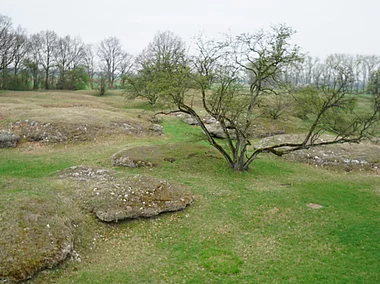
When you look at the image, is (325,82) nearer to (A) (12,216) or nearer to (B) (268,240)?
(B) (268,240)

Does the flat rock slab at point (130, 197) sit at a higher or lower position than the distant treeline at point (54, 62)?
lower

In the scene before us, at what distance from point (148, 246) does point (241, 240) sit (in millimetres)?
4216

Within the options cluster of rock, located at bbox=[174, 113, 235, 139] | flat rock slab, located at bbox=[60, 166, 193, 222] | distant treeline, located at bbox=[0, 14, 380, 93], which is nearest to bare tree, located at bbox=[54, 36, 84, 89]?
distant treeline, located at bbox=[0, 14, 380, 93]

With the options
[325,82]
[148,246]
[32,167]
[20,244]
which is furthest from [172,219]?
[325,82]

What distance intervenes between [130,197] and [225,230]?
5.21 metres

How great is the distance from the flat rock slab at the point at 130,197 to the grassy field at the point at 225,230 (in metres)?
0.46

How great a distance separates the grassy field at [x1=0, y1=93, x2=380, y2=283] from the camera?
489 inches

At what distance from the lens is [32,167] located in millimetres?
25141

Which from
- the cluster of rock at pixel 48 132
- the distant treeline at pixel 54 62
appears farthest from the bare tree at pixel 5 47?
the cluster of rock at pixel 48 132

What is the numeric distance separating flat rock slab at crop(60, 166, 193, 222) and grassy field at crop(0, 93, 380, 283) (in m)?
0.46

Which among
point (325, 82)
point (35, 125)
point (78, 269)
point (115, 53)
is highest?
point (115, 53)

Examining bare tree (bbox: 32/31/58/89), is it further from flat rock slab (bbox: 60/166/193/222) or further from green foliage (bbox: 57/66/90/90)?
flat rock slab (bbox: 60/166/193/222)

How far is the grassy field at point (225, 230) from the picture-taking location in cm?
1241

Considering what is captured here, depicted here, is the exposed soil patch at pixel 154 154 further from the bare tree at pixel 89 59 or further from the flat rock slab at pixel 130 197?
the bare tree at pixel 89 59
